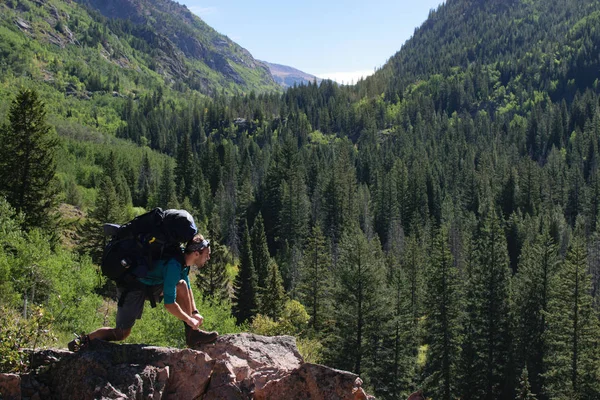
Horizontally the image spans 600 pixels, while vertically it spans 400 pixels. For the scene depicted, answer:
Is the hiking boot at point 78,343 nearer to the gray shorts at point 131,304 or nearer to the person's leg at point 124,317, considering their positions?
the person's leg at point 124,317

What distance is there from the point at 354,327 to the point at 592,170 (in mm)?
105986

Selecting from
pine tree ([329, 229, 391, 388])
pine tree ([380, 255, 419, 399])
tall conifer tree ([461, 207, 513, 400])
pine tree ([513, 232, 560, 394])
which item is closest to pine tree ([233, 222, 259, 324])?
pine tree ([329, 229, 391, 388])

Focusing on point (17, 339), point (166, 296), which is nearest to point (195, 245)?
point (166, 296)

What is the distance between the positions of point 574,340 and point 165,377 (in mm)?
38370

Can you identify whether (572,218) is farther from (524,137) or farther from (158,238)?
(158,238)

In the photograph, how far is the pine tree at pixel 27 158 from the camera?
1080 inches

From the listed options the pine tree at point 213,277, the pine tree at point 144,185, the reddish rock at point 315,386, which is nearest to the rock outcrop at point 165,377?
the reddish rock at point 315,386

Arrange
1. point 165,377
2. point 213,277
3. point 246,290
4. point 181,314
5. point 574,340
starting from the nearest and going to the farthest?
point 165,377
point 181,314
point 574,340
point 246,290
point 213,277

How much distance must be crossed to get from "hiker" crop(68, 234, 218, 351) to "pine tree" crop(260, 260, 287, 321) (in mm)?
36262

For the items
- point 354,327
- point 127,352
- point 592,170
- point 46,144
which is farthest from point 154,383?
point 592,170

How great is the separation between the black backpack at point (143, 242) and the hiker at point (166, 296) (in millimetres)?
164

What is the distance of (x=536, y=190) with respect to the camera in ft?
314

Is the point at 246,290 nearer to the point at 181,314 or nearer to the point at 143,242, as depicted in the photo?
the point at 181,314

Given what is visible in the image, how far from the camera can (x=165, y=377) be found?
276 inches
